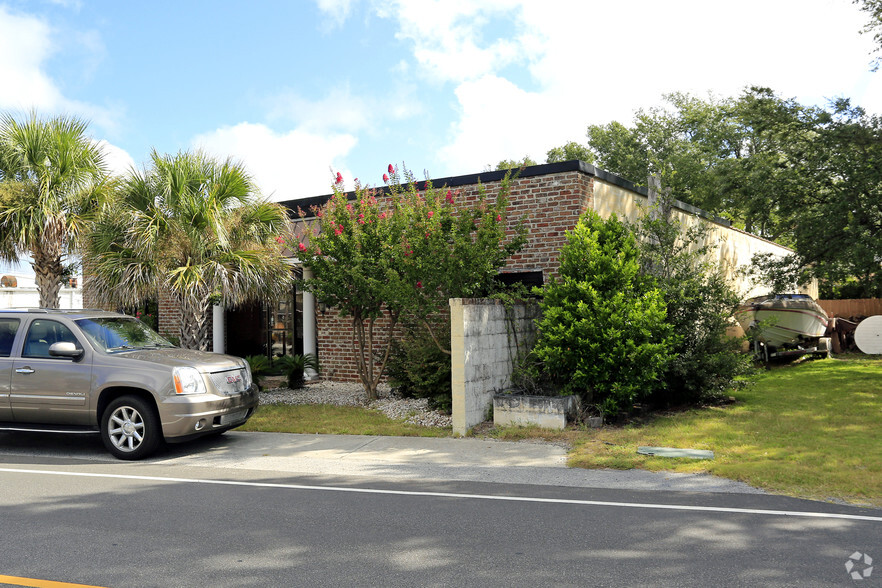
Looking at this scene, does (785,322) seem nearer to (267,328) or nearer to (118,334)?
→ (267,328)

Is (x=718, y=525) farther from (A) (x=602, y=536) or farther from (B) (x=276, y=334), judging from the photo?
(B) (x=276, y=334)

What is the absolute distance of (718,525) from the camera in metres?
5.26

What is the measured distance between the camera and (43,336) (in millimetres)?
8789

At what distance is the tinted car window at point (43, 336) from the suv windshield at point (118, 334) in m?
0.23

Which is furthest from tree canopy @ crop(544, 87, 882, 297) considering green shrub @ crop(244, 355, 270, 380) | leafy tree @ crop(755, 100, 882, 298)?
green shrub @ crop(244, 355, 270, 380)

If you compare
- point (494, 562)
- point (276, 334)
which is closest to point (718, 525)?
point (494, 562)

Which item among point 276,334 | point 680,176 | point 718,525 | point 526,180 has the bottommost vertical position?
point 718,525

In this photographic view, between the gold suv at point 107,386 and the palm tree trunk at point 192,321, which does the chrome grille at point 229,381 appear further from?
the palm tree trunk at point 192,321

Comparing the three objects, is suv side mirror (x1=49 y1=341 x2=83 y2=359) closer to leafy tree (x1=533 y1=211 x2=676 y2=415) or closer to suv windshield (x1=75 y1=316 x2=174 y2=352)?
suv windshield (x1=75 y1=316 x2=174 y2=352)

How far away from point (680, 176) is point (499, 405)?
105 ft

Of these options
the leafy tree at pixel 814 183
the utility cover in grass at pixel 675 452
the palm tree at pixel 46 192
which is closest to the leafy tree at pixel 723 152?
the leafy tree at pixel 814 183

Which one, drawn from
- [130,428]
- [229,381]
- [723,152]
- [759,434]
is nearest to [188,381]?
[229,381]

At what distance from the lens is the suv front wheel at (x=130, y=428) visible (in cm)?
812

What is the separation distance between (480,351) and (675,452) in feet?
9.96
